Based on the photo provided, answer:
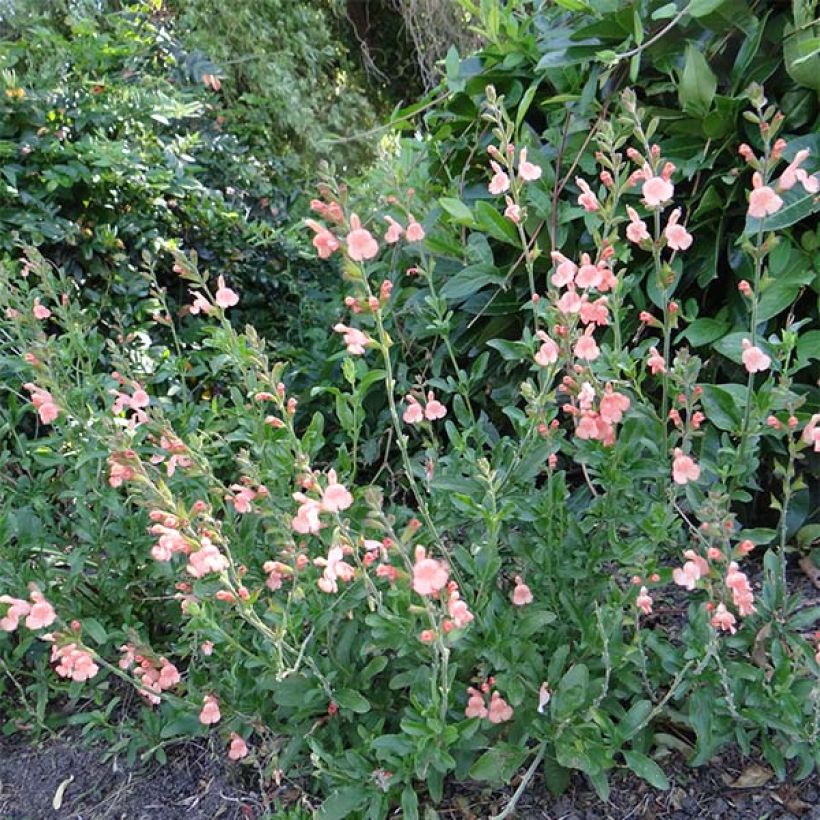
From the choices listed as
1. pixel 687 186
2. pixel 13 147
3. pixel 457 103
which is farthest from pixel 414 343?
pixel 13 147

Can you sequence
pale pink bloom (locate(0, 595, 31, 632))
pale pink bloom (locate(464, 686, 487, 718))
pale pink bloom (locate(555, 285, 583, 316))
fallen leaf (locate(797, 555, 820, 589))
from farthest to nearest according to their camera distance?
fallen leaf (locate(797, 555, 820, 589)) → pale pink bloom (locate(0, 595, 31, 632)) → pale pink bloom (locate(464, 686, 487, 718)) → pale pink bloom (locate(555, 285, 583, 316))

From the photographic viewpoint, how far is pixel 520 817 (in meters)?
1.65

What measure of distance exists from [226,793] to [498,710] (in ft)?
2.48

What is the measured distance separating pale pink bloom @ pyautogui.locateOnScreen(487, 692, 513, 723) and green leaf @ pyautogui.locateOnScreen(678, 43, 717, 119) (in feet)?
4.85

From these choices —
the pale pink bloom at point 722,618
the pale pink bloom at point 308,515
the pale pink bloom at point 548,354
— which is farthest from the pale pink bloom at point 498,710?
the pale pink bloom at point 548,354

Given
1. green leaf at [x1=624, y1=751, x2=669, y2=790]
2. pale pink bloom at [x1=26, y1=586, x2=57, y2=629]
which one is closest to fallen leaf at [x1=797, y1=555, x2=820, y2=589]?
green leaf at [x1=624, y1=751, x2=669, y2=790]

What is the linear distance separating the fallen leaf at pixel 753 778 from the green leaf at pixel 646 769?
0.88ft

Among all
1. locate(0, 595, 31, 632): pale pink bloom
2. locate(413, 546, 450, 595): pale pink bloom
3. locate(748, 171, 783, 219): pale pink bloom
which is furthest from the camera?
locate(0, 595, 31, 632): pale pink bloom

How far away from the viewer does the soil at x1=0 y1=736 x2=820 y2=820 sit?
163 centimetres

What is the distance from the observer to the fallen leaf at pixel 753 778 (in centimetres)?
165

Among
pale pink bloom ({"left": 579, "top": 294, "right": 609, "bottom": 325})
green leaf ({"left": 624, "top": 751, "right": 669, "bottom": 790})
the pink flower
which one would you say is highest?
pale pink bloom ({"left": 579, "top": 294, "right": 609, "bottom": 325})

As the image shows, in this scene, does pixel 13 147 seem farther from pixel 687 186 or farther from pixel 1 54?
pixel 687 186

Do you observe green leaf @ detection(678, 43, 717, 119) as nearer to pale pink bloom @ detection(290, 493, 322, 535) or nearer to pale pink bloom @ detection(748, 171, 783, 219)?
pale pink bloom @ detection(748, 171, 783, 219)

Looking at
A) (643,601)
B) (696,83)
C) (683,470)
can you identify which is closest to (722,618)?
(643,601)
